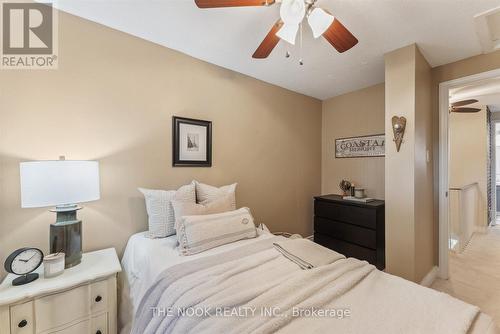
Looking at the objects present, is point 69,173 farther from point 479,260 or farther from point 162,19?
point 479,260

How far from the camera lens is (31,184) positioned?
1.21m

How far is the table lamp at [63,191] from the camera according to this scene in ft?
3.99

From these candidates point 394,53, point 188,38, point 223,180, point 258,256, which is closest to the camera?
point 258,256

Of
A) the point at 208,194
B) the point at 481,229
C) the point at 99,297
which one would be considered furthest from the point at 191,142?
the point at 481,229

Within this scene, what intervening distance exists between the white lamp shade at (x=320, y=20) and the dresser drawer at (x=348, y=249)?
2404mm

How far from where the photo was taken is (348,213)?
8.96ft

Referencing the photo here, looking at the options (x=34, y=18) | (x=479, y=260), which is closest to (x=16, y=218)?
(x=34, y=18)

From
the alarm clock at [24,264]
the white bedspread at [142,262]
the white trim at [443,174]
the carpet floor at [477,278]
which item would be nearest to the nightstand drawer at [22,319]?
the alarm clock at [24,264]

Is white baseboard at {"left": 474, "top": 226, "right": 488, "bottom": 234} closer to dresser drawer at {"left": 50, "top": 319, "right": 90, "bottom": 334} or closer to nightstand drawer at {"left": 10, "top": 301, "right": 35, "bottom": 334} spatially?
dresser drawer at {"left": 50, "top": 319, "right": 90, "bottom": 334}

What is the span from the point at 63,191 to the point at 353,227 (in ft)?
9.38

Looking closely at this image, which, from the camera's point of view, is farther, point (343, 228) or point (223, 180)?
point (343, 228)

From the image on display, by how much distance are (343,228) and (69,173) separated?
2.86 meters

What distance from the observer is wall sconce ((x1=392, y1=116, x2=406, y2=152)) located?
1998 mm

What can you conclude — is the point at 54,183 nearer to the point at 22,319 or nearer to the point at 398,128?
the point at 22,319
